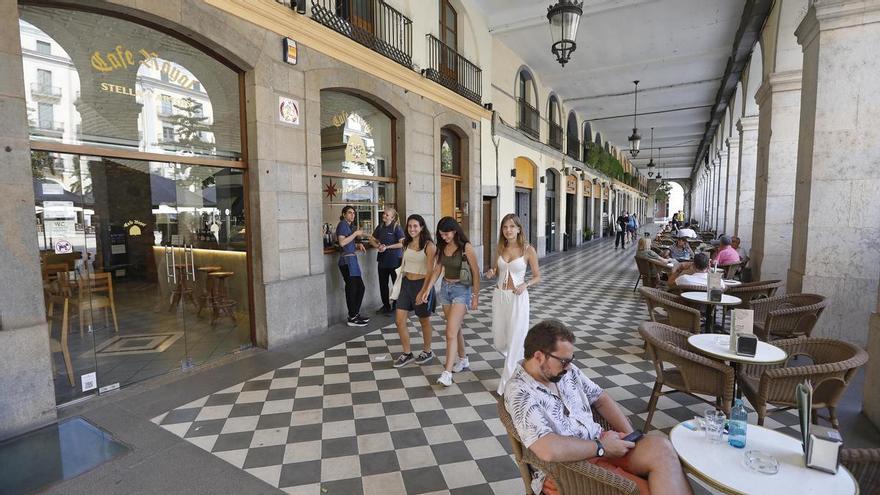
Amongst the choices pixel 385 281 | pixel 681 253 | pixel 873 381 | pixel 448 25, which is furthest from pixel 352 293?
pixel 681 253

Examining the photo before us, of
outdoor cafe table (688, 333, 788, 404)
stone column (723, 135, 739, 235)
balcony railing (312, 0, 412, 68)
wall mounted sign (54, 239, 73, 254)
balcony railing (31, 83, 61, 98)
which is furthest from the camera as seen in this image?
stone column (723, 135, 739, 235)

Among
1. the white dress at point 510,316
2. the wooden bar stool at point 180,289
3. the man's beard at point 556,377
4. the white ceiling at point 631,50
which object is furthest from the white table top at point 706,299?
the white ceiling at point 631,50

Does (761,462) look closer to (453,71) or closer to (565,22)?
(565,22)

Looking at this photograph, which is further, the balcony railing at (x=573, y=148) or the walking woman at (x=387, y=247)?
the balcony railing at (x=573, y=148)

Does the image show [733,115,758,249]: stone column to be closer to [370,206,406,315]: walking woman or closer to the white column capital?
the white column capital

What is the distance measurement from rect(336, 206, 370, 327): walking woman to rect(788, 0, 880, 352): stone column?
204 inches

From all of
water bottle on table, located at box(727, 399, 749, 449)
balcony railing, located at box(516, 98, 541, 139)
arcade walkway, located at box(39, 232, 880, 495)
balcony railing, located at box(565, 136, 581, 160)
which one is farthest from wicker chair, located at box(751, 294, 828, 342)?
balcony railing, located at box(565, 136, 581, 160)

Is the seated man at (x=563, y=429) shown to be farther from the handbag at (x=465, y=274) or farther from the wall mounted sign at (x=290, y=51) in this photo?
the wall mounted sign at (x=290, y=51)

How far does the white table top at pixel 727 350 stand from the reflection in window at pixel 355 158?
4.61 meters

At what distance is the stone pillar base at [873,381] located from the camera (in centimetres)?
307

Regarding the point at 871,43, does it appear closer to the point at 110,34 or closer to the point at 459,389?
the point at 459,389

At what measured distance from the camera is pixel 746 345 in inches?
109

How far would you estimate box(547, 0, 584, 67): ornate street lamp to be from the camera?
14.5ft

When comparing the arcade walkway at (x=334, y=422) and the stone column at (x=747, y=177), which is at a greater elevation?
the stone column at (x=747, y=177)
